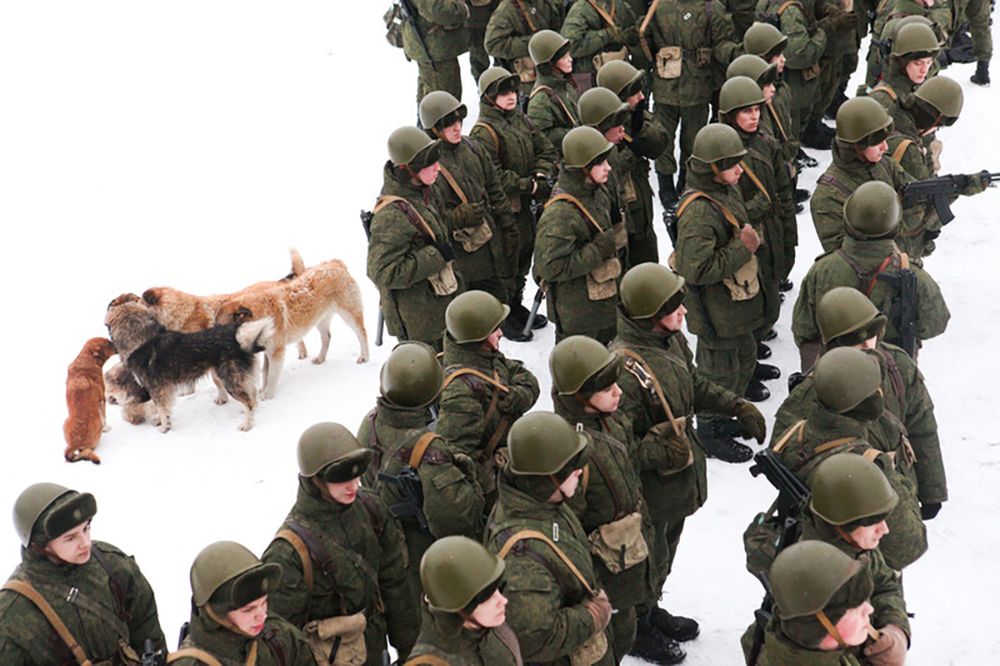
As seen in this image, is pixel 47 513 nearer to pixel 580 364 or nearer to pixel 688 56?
pixel 580 364

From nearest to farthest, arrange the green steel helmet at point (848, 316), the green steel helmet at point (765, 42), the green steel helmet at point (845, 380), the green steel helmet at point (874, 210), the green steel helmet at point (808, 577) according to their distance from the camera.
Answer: the green steel helmet at point (808, 577)
the green steel helmet at point (845, 380)
the green steel helmet at point (848, 316)
the green steel helmet at point (874, 210)
the green steel helmet at point (765, 42)

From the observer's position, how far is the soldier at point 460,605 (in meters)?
4.16

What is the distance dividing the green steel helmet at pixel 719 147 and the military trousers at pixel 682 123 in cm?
278

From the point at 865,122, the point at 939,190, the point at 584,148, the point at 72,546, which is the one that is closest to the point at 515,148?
the point at 584,148

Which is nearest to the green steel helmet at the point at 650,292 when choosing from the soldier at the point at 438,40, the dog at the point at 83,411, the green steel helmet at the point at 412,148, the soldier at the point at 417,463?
the soldier at the point at 417,463

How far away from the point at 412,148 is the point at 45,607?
12.5 feet

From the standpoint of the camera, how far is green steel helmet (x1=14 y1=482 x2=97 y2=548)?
4.69 meters

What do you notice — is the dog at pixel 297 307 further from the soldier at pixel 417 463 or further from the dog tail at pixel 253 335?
the soldier at pixel 417 463

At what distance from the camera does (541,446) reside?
486cm

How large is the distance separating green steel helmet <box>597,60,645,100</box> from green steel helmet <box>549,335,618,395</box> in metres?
3.70

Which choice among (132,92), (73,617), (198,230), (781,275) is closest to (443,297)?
(781,275)

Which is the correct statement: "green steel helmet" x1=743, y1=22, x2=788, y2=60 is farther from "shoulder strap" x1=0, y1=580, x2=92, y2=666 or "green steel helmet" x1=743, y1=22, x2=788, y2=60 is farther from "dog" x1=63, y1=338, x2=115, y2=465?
"shoulder strap" x1=0, y1=580, x2=92, y2=666

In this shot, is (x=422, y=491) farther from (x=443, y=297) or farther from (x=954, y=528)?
(x=954, y=528)

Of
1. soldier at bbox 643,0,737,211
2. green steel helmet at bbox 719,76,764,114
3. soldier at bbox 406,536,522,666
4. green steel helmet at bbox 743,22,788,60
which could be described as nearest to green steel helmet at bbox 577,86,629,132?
green steel helmet at bbox 719,76,764,114
